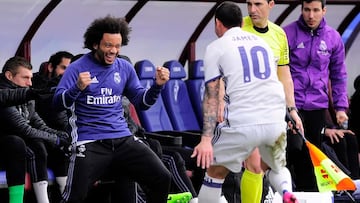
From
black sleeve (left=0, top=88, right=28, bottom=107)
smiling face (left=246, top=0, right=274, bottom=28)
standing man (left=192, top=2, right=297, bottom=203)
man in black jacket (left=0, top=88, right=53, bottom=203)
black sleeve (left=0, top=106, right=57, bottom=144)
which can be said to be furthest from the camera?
black sleeve (left=0, top=106, right=57, bottom=144)

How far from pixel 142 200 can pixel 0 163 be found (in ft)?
4.09

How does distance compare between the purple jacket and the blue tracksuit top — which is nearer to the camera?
the blue tracksuit top

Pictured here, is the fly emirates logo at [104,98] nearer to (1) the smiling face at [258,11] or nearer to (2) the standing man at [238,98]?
(2) the standing man at [238,98]

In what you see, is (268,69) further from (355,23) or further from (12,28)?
(355,23)

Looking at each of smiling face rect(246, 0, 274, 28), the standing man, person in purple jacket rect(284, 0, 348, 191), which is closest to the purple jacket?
person in purple jacket rect(284, 0, 348, 191)

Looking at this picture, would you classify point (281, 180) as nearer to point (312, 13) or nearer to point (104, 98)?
point (104, 98)

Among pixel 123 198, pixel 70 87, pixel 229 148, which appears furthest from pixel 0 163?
pixel 229 148

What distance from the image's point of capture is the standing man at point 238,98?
693 cm

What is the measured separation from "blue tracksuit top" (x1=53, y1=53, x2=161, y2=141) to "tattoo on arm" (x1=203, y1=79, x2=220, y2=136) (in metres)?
0.51

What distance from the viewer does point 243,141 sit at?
6930mm

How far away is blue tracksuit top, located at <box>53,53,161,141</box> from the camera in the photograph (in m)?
7.25

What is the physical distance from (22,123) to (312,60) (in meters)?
2.51

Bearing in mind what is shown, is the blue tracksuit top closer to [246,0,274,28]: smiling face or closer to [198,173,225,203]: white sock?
[198,173,225,203]: white sock

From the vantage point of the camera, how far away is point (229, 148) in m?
6.98
